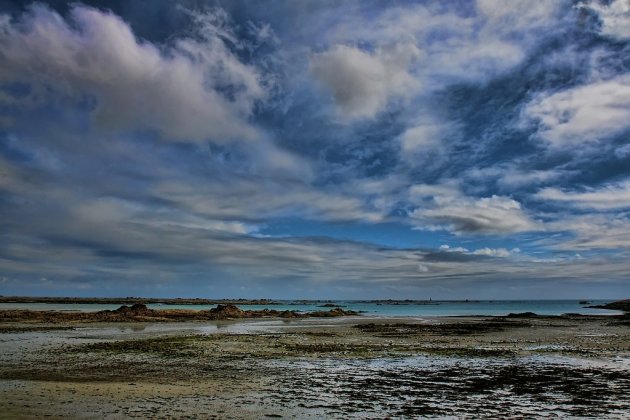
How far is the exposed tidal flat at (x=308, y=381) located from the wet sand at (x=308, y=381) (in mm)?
50

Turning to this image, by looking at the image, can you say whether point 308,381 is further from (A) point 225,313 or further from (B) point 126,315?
(A) point 225,313

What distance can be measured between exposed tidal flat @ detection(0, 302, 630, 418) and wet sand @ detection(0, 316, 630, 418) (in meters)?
0.05

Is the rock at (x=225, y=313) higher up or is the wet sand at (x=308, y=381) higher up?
the rock at (x=225, y=313)

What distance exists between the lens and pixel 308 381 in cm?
2044

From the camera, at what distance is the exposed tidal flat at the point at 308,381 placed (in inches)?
598

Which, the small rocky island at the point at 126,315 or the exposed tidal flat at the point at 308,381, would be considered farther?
the small rocky island at the point at 126,315

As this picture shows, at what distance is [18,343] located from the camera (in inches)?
1371

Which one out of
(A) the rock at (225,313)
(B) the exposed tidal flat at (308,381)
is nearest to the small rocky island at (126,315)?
(A) the rock at (225,313)

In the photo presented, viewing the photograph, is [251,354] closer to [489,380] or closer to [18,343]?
[489,380]

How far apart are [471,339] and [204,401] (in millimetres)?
32886

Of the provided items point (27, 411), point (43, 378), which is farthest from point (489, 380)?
point (43, 378)

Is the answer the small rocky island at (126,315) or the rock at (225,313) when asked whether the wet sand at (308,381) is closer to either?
the small rocky island at (126,315)

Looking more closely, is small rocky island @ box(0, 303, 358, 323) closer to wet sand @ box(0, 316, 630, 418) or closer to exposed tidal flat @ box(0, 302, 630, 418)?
wet sand @ box(0, 316, 630, 418)

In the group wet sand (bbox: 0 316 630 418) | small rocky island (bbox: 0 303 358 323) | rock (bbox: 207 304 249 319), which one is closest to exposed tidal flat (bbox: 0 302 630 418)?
wet sand (bbox: 0 316 630 418)
